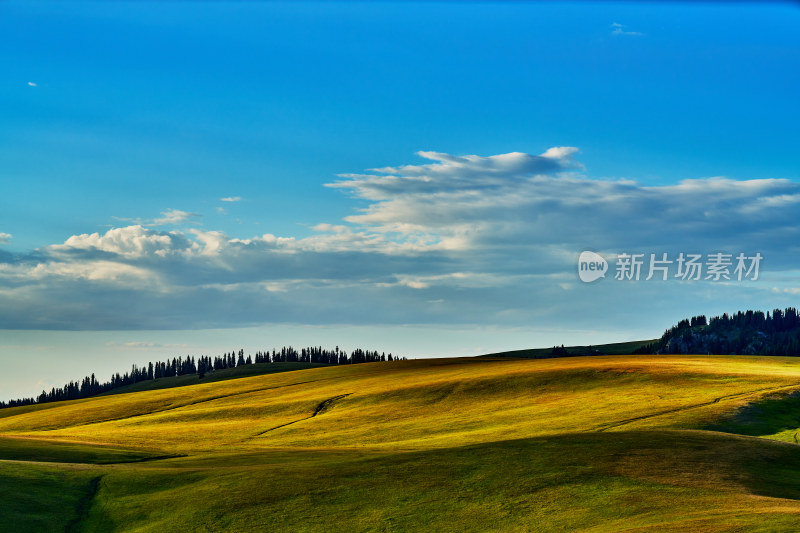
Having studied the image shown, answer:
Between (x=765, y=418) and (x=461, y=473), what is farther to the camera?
(x=765, y=418)

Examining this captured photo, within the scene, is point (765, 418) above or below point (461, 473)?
above

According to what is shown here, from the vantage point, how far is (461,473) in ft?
132

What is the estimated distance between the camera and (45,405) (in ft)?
483

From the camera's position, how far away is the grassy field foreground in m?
34.0

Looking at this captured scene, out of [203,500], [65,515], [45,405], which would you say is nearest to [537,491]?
[203,500]

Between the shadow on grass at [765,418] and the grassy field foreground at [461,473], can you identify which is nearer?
the grassy field foreground at [461,473]

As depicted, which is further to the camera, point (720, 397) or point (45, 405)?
point (45, 405)

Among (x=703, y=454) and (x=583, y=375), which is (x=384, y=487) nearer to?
(x=703, y=454)

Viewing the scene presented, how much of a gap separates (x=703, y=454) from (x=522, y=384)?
49864 millimetres

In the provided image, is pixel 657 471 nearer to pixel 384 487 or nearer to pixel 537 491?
pixel 537 491

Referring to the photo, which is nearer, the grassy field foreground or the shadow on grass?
the grassy field foreground

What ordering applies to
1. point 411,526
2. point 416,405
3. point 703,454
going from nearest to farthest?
point 411,526
point 703,454
point 416,405

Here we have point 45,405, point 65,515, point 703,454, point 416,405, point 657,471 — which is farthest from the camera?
point 45,405

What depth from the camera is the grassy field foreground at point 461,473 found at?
34031mm
